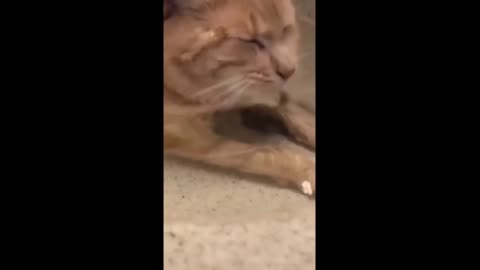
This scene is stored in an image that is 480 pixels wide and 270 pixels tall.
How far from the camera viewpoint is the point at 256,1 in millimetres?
990

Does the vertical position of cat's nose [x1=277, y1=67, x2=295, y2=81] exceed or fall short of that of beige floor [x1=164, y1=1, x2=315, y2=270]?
it exceeds it

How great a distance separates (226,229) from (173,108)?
0.21m

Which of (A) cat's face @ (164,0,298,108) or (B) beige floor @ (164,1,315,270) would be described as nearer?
(B) beige floor @ (164,1,315,270)

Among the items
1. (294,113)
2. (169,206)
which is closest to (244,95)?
(294,113)

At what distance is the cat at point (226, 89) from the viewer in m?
0.96

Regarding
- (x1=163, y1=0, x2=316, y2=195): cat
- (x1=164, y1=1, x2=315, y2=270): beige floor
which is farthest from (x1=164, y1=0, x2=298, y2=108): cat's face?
(x1=164, y1=1, x2=315, y2=270): beige floor

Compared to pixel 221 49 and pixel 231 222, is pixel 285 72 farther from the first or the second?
pixel 231 222

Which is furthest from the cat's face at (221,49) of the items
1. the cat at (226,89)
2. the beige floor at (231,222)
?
the beige floor at (231,222)

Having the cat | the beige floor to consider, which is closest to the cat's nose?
the cat

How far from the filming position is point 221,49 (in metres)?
0.97

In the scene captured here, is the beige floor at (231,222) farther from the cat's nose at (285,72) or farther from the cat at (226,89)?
the cat's nose at (285,72)

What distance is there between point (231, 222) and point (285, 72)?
288mm

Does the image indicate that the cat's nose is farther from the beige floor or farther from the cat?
the beige floor

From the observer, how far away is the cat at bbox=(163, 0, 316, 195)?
0.96 metres
